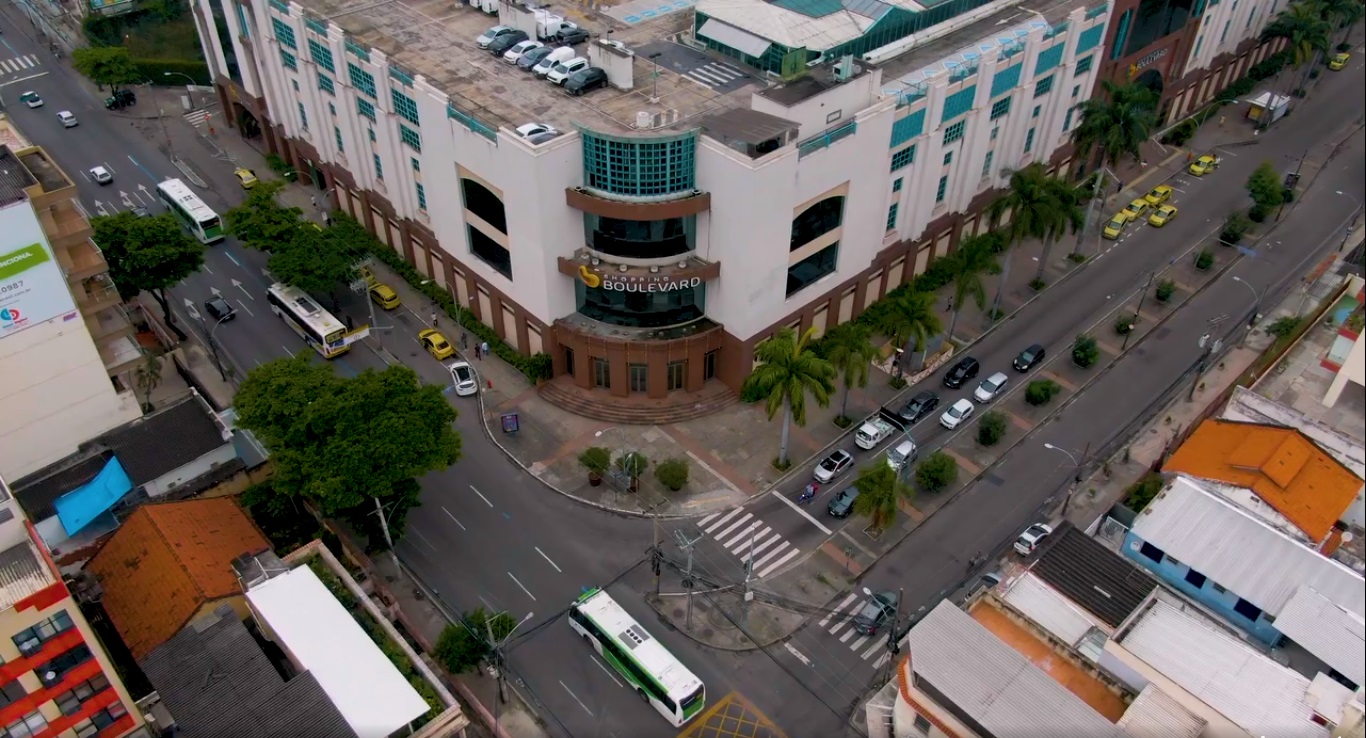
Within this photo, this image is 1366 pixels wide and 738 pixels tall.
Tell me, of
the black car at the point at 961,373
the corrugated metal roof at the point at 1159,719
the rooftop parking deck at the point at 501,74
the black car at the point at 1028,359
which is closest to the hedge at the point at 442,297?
the rooftop parking deck at the point at 501,74

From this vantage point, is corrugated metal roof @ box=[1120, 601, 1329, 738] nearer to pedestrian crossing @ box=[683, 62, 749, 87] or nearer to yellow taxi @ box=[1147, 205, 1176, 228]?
pedestrian crossing @ box=[683, 62, 749, 87]

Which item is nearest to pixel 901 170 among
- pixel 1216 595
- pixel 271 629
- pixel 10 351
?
pixel 1216 595

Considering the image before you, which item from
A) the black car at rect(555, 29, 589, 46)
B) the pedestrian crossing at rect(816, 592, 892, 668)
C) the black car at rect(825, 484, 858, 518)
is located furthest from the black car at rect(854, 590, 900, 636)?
the black car at rect(555, 29, 589, 46)

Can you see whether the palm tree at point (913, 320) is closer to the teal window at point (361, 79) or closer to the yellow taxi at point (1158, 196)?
the yellow taxi at point (1158, 196)

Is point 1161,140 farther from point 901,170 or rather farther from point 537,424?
point 537,424

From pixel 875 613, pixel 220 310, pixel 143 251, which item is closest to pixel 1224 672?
pixel 875 613
